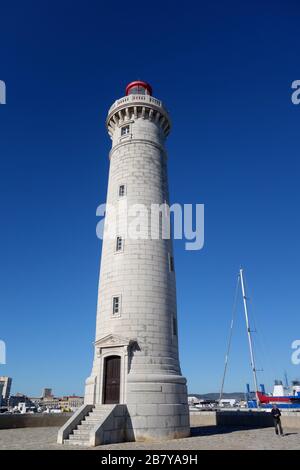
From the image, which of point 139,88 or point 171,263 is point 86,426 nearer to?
point 171,263

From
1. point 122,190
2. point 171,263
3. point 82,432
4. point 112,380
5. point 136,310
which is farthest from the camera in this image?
point 122,190

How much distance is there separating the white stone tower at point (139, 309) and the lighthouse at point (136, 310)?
0.05m

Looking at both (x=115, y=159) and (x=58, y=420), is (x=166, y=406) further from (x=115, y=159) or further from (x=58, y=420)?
(x=115, y=159)

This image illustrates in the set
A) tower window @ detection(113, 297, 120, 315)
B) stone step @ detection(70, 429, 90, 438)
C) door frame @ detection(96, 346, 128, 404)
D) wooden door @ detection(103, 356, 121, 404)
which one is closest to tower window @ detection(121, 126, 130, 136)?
tower window @ detection(113, 297, 120, 315)

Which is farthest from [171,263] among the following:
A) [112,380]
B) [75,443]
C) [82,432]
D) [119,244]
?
[75,443]

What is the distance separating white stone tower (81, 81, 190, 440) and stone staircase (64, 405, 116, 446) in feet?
2.81

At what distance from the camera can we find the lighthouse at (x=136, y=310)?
18.3 m

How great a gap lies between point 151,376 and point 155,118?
57.7 feet

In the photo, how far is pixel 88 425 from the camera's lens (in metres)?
17.5

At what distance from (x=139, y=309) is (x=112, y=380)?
4.03 metres

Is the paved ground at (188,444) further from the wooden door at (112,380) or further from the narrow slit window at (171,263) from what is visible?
the narrow slit window at (171,263)
